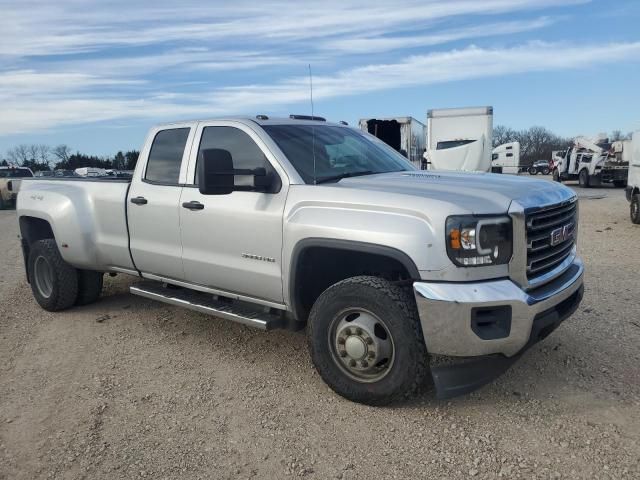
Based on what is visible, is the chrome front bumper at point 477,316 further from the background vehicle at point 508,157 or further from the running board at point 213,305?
the background vehicle at point 508,157

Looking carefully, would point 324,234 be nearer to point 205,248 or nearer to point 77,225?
point 205,248

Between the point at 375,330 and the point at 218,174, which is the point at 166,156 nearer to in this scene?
the point at 218,174

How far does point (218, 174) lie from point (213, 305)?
48.4 inches

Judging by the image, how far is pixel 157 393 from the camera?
4004mm

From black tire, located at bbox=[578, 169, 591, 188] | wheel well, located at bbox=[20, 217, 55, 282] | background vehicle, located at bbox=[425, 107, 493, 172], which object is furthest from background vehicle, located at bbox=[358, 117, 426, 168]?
wheel well, located at bbox=[20, 217, 55, 282]

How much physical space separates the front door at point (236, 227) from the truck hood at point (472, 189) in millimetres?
612

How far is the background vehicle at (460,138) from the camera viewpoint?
63.4 feet

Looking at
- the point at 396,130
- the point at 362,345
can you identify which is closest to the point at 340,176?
the point at 362,345

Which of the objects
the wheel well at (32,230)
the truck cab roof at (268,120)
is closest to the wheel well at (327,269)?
the truck cab roof at (268,120)

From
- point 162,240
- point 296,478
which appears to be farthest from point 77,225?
point 296,478

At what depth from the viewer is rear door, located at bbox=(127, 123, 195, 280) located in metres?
4.76

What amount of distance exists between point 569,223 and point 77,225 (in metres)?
4.52

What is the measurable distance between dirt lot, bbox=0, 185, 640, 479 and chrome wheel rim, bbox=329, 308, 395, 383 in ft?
0.87

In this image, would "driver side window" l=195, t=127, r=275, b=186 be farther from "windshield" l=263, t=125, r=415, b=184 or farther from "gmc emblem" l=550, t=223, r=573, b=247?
"gmc emblem" l=550, t=223, r=573, b=247
